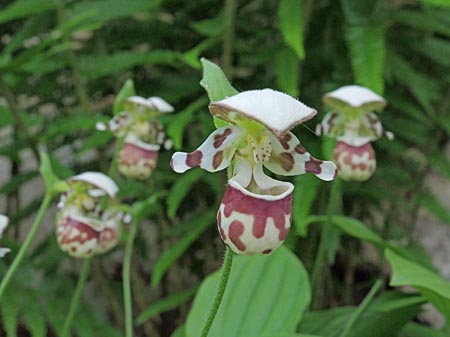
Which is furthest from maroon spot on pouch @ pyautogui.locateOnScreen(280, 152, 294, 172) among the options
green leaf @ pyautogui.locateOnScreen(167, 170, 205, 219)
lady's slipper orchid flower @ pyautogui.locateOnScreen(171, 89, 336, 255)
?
green leaf @ pyautogui.locateOnScreen(167, 170, 205, 219)

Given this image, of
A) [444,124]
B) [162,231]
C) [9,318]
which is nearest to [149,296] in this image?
[162,231]

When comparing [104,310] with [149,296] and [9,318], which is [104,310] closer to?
[149,296]

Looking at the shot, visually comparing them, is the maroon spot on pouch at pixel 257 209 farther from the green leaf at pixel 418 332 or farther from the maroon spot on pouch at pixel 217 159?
the green leaf at pixel 418 332

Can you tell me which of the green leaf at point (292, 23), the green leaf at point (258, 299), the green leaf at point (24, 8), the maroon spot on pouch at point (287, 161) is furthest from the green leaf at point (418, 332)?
the green leaf at point (24, 8)

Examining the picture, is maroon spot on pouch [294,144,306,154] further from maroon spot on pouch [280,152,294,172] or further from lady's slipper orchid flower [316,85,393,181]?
lady's slipper orchid flower [316,85,393,181]

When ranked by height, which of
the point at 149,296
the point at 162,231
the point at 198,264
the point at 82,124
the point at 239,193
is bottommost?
the point at 149,296

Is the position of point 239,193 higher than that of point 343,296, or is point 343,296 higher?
point 239,193
